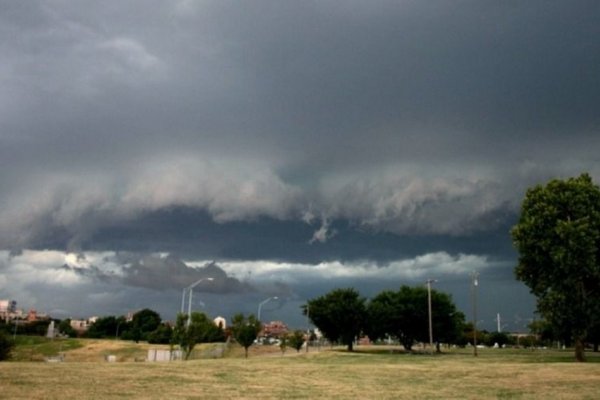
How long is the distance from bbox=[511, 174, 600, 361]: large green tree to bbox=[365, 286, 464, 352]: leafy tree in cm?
4177

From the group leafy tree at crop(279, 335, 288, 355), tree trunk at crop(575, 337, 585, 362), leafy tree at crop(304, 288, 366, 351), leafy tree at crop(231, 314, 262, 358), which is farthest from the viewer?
leafy tree at crop(304, 288, 366, 351)

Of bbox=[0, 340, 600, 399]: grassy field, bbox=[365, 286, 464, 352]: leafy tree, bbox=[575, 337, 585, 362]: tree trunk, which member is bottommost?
bbox=[0, 340, 600, 399]: grassy field

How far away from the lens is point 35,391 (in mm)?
20844

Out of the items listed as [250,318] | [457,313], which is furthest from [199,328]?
[457,313]

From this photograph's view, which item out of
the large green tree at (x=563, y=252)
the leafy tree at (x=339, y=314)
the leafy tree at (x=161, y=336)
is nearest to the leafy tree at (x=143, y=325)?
the leafy tree at (x=161, y=336)

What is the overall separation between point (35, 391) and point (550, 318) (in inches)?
1761

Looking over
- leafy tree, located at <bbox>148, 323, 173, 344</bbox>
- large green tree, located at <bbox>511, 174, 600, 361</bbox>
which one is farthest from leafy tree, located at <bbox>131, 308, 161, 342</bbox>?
large green tree, located at <bbox>511, 174, 600, 361</bbox>

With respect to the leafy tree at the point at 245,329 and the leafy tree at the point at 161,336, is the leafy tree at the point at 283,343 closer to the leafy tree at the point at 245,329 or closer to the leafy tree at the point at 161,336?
the leafy tree at the point at 245,329

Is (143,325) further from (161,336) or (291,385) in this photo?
(291,385)

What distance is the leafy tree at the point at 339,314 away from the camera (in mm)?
93125

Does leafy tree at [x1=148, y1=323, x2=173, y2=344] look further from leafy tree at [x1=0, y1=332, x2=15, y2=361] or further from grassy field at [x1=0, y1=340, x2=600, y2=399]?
grassy field at [x1=0, y1=340, x2=600, y2=399]

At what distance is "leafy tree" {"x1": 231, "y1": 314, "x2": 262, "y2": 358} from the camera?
73.0 metres

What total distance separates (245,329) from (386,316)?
3129 cm

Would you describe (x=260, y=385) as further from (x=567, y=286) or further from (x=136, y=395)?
(x=567, y=286)
